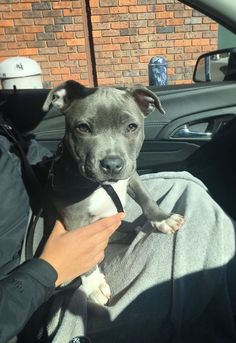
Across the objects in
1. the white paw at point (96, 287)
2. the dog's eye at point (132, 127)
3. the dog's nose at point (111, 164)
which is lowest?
the white paw at point (96, 287)

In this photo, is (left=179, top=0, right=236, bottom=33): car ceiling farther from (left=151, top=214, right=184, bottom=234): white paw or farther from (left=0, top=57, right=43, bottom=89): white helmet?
(left=0, top=57, right=43, bottom=89): white helmet

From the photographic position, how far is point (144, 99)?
245 cm

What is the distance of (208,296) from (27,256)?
32.3 inches

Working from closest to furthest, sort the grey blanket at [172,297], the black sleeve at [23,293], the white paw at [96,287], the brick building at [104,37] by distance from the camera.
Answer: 1. the black sleeve at [23,293]
2. the grey blanket at [172,297]
3. the white paw at [96,287]
4. the brick building at [104,37]

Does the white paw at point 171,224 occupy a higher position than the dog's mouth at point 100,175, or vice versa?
the dog's mouth at point 100,175

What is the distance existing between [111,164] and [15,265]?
0.62 metres

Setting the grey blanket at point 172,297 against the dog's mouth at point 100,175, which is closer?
the grey blanket at point 172,297

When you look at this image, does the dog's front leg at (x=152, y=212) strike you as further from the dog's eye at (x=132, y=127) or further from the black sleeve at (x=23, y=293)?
the black sleeve at (x=23, y=293)

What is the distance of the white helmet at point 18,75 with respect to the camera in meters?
3.89

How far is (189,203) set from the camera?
2158mm

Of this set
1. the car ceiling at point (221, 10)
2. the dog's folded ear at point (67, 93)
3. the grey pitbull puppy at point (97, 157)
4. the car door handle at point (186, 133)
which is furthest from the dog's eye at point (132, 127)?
the car door handle at point (186, 133)

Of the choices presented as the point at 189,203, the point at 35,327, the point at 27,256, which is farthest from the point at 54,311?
the point at 189,203

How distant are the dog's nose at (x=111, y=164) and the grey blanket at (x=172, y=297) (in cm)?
36

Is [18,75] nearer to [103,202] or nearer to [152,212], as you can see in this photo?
[103,202]
